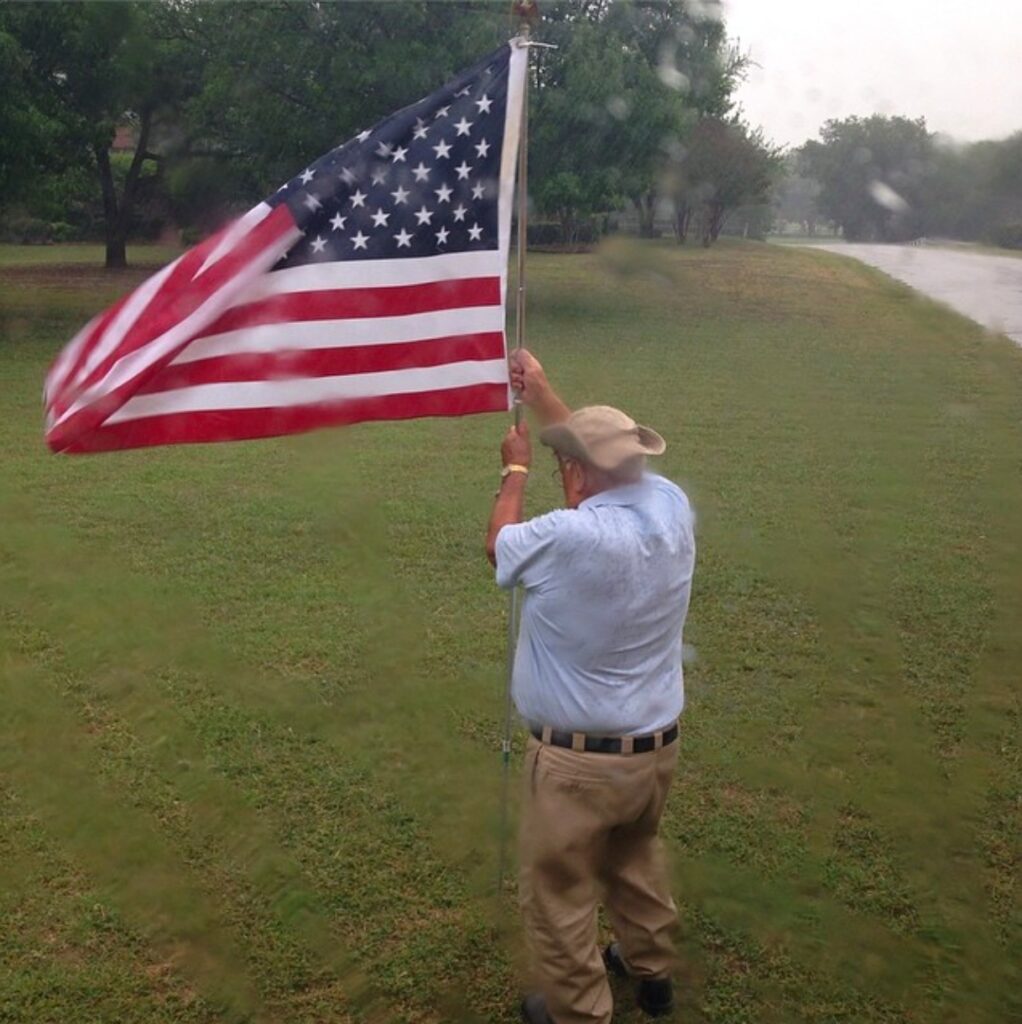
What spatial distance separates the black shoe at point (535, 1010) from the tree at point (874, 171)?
963 cm

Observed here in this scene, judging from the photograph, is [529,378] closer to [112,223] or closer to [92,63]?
[92,63]

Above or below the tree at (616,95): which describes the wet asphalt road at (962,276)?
below

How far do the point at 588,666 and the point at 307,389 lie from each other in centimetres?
124

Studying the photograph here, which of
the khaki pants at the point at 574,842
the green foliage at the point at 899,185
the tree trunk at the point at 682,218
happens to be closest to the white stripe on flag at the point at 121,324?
the khaki pants at the point at 574,842

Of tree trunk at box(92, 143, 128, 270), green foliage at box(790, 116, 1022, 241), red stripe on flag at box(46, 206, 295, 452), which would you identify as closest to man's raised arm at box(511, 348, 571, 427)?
red stripe on flag at box(46, 206, 295, 452)

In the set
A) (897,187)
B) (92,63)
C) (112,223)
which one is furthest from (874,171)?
(112,223)

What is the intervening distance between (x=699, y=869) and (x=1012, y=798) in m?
1.34

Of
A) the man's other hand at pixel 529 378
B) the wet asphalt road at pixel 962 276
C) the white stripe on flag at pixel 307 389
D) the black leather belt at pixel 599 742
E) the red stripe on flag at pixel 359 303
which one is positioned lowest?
the wet asphalt road at pixel 962 276

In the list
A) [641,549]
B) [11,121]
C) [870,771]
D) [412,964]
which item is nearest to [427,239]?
[641,549]

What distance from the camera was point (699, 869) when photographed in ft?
13.4

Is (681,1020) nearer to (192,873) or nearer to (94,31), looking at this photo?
(192,873)

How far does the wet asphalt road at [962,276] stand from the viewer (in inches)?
761

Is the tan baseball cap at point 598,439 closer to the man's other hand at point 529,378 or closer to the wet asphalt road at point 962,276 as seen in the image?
the man's other hand at point 529,378

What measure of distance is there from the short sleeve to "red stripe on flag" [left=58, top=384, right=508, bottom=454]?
81 centimetres
